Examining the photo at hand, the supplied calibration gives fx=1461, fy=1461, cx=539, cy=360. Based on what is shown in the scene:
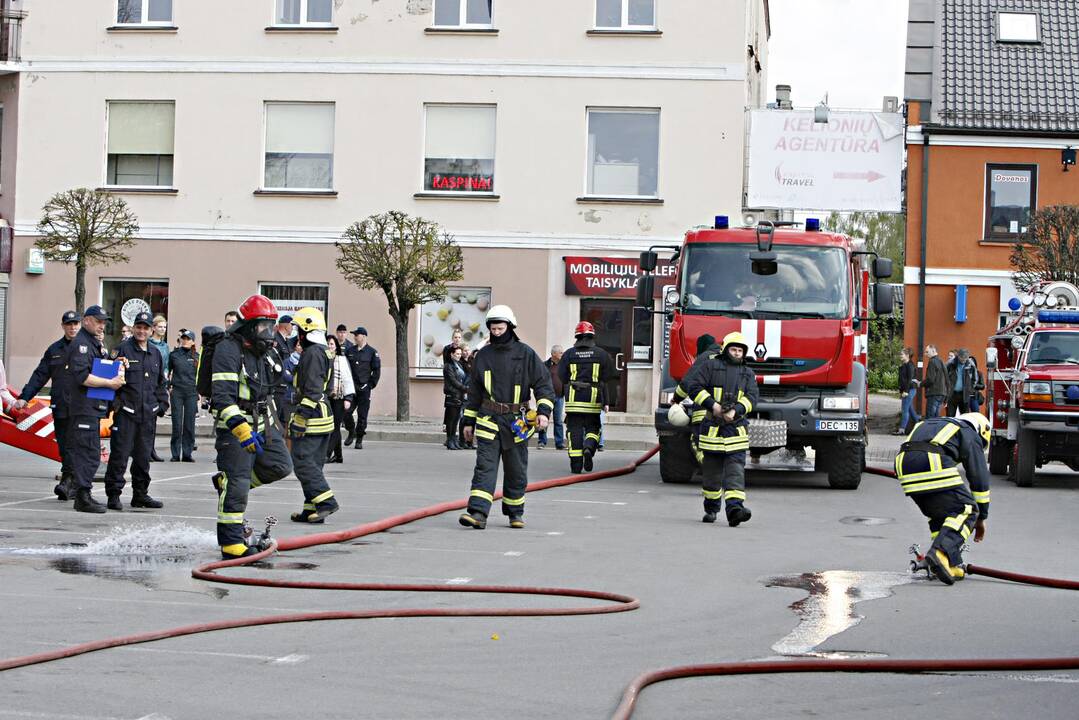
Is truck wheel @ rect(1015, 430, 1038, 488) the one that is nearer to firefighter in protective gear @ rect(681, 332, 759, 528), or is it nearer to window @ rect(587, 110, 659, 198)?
firefighter in protective gear @ rect(681, 332, 759, 528)

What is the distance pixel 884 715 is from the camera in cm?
588

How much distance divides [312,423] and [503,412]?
5.45 feet

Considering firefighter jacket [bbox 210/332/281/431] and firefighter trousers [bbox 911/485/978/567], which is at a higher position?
firefighter jacket [bbox 210/332/281/431]

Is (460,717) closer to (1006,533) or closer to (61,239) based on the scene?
(1006,533)

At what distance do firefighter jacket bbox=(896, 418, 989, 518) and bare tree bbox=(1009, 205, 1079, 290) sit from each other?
1825cm

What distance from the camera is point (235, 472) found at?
399 inches

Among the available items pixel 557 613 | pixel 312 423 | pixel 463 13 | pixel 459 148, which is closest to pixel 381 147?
pixel 459 148

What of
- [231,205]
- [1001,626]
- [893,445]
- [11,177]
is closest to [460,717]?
[1001,626]

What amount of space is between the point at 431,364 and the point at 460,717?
23.7 metres

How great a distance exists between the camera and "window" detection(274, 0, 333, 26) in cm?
2995

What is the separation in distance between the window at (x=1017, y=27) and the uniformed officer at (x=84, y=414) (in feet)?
86.1

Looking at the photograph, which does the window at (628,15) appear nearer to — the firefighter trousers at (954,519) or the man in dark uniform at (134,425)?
the man in dark uniform at (134,425)

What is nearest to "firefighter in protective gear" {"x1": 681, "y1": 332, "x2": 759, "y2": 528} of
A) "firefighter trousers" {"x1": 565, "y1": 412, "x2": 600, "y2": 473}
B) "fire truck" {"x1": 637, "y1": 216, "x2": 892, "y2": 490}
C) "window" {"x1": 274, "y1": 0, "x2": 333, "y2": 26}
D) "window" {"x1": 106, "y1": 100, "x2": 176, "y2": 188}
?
"fire truck" {"x1": 637, "y1": 216, "x2": 892, "y2": 490}

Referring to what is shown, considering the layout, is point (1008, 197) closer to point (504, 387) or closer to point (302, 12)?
point (302, 12)
